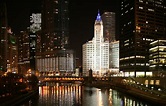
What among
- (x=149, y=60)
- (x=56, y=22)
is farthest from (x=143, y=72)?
(x=56, y=22)

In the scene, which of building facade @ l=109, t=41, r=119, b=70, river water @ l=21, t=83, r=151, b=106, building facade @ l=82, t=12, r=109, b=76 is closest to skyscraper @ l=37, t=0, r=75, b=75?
building facade @ l=82, t=12, r=109, b=76

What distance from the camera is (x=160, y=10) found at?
123 meters

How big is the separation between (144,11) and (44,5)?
9485 cm

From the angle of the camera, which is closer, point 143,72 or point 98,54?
point 143,72

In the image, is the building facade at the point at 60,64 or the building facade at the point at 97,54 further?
the building facade at the point at 97,54

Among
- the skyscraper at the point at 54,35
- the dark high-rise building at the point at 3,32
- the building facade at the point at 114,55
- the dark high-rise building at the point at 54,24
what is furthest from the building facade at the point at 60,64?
the dark high-rise building at the point at 3,32

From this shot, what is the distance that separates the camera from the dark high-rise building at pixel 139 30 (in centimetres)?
11281

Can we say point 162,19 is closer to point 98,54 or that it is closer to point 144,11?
point 144,11

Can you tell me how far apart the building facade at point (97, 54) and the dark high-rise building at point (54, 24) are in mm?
16428

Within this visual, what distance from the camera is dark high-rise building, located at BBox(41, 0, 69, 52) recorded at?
189 m

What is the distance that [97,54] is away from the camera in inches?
7485

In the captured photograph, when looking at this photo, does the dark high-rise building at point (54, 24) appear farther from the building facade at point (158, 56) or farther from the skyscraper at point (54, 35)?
the building facade at point (158, 56)

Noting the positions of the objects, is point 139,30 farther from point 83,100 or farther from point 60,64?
point 60,64

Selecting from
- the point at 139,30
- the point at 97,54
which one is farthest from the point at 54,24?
the point at 139,30
